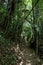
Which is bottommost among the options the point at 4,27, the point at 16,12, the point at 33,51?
the point at 33,51

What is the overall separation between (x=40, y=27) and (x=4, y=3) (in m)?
2.62

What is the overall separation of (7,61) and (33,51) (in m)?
3.72

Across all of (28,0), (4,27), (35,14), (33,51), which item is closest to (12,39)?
(4,27)

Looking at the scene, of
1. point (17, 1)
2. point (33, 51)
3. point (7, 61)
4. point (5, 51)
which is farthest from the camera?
point (33, 51)

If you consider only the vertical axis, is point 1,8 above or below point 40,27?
above

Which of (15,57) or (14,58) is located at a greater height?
(14,58)

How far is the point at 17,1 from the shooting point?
9562 mm

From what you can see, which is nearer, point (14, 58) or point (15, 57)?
point (14, 58)

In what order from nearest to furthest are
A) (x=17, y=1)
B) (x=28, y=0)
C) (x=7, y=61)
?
(x=7, y=61) → (x=17, y=1) → (x=28, y=0)

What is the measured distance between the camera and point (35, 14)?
34.1 feet

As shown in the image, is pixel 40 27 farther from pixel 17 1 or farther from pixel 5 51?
pixel 5 51

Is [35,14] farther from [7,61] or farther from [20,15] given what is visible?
[7,61]

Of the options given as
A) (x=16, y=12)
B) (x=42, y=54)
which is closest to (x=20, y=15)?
(x=16, y=12)

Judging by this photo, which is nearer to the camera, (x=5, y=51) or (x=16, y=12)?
(x=5, y=51)
